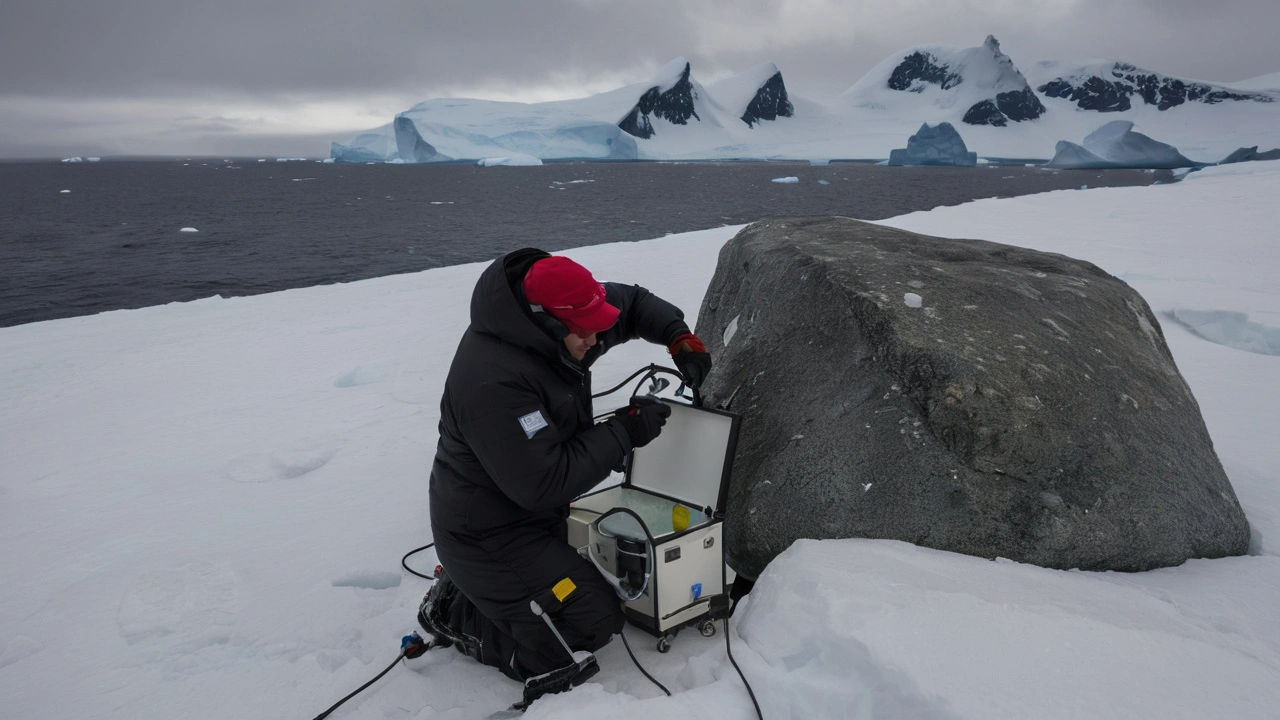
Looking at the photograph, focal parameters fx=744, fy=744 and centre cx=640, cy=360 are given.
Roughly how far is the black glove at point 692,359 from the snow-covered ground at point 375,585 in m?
0.77

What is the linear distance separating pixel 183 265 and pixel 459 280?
45.9 feet

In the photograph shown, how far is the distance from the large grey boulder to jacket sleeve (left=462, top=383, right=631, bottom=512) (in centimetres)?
98

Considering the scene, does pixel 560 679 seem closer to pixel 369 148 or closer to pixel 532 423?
pixel 532 423

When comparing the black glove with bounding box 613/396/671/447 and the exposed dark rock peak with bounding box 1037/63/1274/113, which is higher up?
the exposed dark rock peak with bounding box 1037/63/1274/113

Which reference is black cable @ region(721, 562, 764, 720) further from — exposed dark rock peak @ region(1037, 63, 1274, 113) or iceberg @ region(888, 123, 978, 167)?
exposed dark rock peak @ region(1037, 63, 1274, 113)

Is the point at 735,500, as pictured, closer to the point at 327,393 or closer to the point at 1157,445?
the point at 1157,445

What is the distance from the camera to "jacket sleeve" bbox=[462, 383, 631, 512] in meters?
2.34

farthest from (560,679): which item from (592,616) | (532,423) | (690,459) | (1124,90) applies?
(1124,90)

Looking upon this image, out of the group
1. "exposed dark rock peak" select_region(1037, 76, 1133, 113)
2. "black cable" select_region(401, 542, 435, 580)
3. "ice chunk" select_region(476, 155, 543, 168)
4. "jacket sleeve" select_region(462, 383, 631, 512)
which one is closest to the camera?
"jacket sleeve" select_region(462, 383, 631, 512)

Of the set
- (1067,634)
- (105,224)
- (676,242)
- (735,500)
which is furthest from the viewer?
(105,224)

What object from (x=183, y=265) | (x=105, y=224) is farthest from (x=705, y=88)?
(x=183, y=265)

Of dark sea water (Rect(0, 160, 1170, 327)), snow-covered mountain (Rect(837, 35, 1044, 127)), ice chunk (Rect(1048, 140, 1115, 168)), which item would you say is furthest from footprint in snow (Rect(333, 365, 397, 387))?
snow-covered mountain (Rect(837, 35, 1044, 127))

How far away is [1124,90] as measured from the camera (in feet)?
466

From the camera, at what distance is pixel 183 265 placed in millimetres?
20781
